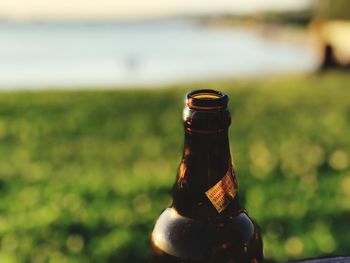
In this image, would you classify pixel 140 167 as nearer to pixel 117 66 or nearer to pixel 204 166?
pixel 204 166

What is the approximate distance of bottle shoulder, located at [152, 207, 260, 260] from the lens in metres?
1.49

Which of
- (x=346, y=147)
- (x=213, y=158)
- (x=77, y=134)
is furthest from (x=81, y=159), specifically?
(x=213, y=158)

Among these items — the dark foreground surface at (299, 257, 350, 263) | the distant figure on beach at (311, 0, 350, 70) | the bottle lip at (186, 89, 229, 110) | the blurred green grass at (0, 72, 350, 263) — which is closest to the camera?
the bottle lip at (186, 89, 229, 110)

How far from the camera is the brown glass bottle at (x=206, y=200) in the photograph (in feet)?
4.85

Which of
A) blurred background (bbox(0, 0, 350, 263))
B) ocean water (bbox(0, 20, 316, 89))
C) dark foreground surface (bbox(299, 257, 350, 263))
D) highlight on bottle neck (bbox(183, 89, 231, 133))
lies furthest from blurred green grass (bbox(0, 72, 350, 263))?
ocean water (bbox(0, 20, 316, 89))

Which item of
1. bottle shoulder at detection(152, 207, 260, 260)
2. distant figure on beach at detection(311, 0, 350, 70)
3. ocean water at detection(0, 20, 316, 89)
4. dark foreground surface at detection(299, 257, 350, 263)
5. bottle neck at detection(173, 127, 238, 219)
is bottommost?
ocean water at detection(0, 20, 316, 89)

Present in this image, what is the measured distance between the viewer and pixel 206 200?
4.99 feet

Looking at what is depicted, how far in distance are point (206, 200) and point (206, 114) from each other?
246 millimetres

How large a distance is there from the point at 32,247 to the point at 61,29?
53664 mm

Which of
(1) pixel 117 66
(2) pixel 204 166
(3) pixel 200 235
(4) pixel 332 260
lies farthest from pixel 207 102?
(1) pixel 117 66

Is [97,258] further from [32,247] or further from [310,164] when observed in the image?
[310,164]

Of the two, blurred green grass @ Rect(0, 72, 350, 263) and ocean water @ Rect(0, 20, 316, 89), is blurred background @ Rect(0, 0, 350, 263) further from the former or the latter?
ocean water @ Rect(0, 20, 316, 89)

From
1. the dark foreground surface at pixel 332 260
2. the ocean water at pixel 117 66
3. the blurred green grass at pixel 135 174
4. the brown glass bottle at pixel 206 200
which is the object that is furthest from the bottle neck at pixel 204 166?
the ocean water at pixel 117 66

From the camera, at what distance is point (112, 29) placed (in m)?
61.1
